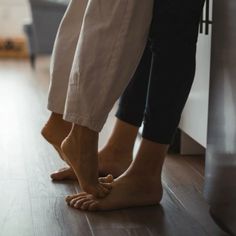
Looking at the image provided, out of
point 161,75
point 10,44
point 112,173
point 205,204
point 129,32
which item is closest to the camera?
point 129,32

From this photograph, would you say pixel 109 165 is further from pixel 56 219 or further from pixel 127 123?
pixel 56 219

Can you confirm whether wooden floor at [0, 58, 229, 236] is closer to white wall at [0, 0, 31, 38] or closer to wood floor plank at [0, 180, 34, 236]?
wood floor plank at [0, 180, 34, 236]

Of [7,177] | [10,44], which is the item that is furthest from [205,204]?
[10,44]

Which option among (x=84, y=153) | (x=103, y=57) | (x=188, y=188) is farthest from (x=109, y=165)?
(x=103, y=57)

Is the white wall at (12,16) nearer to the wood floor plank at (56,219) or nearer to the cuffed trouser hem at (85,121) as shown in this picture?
the wood floor plank at (56,219)

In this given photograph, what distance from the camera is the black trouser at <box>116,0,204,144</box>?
55.2 inches

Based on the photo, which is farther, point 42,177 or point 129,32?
point 42,177

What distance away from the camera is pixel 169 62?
1.43m

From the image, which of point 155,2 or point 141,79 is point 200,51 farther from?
point 155,2

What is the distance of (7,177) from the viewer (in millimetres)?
1775

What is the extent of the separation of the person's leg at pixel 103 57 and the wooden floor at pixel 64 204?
23 centimetres

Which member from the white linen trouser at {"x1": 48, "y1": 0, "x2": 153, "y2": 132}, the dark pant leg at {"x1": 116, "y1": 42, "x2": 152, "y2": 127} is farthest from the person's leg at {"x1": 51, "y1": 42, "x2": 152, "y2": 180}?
the white linen trouser at {"x1": 48, "y1": 0, "x2": 153, "y2": 132}

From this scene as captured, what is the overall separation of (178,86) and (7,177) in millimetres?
621

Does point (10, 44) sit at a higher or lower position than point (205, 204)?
lower
